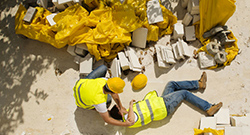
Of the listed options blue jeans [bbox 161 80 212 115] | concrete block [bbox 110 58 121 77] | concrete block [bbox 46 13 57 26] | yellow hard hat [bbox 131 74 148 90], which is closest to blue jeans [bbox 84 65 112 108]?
concrete block [bbox 110 58 121 77]

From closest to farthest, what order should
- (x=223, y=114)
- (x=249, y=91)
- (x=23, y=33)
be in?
1. (x=223, y=114)
2. (x=249, y=91)
3. (x=23, y=33)

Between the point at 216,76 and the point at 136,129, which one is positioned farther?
the point at 216,76

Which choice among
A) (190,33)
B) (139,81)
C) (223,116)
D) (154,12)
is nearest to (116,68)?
(139,81)

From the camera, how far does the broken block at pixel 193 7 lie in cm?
366

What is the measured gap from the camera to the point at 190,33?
3893mm

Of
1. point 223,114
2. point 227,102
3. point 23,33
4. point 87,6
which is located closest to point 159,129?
point 223,114

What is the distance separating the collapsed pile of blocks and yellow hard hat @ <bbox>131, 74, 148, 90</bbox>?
1.34 m

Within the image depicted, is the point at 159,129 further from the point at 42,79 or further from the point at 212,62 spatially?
the point at 42,79

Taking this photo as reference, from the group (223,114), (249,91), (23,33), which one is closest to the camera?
(223,114)

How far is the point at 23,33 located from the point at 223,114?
4552mm

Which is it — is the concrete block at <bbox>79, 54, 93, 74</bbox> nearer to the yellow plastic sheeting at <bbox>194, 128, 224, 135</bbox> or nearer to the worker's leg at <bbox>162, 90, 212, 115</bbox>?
the worker's leg at <bbox>162, 90, 212, 115</bbox>

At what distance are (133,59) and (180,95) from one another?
122 centimetres

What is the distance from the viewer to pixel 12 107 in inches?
144

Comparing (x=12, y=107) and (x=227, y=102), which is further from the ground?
(x=227, y=102)
